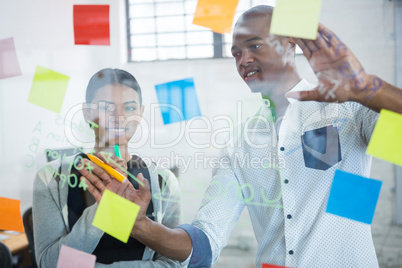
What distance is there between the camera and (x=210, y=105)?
3.56 ft

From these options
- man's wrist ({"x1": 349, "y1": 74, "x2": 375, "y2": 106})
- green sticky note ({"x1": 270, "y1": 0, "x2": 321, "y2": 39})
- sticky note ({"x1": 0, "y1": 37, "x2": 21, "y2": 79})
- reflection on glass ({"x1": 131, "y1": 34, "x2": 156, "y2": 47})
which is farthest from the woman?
man's wrist ({"x1": 349, "y1": 74, "x2": 375, "y2": 106})

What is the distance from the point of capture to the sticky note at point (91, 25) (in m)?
1.14

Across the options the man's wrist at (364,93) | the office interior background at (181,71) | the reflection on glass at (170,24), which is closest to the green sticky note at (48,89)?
the office interior background at (181,71)

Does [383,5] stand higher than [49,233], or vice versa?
[383,5]

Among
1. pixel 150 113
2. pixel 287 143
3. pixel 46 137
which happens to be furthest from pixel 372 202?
pixel 46 137

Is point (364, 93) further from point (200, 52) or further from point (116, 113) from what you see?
point (116, 113)

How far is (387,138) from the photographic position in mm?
870

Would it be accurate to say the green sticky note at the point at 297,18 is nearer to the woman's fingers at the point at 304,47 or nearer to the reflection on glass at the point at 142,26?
the woman's fingers at the point at 304,47

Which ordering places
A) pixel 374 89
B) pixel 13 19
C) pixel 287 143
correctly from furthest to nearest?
pixel 13 19 → pixel 287 143 → pixel 374 89

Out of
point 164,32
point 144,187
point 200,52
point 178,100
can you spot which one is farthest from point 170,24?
point 144,187

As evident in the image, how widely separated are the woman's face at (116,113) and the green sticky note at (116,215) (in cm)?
17

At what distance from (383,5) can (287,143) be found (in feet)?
1.55

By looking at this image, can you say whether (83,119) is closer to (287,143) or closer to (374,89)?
(287,143)

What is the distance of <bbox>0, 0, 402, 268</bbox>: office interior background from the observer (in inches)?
A: 40.2
